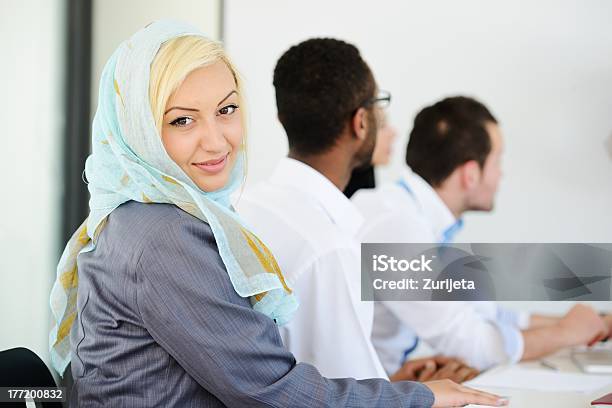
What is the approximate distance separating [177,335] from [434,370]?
116 centimetres

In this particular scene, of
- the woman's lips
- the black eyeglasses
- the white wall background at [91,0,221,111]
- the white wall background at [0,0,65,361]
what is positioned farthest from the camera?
the white wall background at [0,0,65,361]

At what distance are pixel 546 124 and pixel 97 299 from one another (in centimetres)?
136

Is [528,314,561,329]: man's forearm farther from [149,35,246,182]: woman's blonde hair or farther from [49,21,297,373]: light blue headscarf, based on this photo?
[149,35,246,182]: woman's blonde hair

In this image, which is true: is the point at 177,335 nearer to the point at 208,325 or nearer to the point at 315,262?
the point at 208,325

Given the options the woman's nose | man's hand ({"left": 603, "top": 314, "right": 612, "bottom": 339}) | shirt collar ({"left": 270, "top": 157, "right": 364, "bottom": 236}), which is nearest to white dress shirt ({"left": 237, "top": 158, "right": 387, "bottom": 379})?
shirt collar ({"left": 270, "top": 157, "right": 364, "bottom": 236})

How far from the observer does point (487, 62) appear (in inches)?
92.5

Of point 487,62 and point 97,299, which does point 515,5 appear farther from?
point 97,299

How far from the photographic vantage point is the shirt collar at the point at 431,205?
2.42m

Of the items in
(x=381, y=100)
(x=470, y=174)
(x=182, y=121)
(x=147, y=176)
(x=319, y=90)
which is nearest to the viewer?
(x=147, y=176)

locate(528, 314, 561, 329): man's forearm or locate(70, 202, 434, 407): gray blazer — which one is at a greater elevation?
locate(70, 202, 434, 407): gray blazer

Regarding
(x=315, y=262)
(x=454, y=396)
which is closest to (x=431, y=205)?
(x=315, y=262)

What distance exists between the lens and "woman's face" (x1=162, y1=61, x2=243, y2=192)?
1.62 metres

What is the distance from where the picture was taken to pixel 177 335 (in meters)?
1.42

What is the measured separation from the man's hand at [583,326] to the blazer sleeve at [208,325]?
110cm
